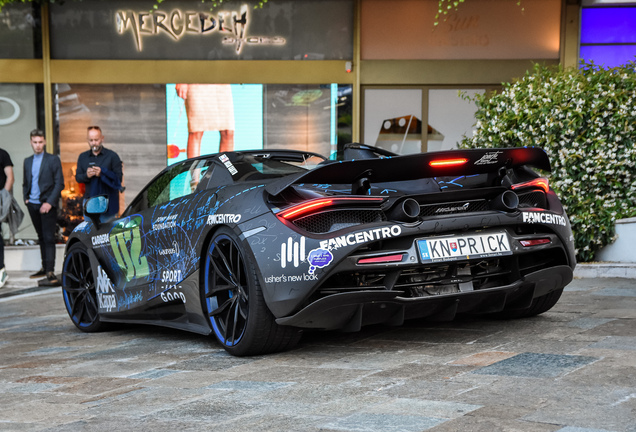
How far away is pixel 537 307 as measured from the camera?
17.2ft

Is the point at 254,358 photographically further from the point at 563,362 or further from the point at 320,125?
the point at 320,125

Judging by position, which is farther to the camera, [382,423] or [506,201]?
[506,201]

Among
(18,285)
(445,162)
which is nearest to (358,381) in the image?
(445,162)

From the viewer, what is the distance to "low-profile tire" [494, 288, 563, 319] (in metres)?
5.21

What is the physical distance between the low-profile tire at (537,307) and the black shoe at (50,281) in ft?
21.1

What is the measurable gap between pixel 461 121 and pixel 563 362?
29.8 ft

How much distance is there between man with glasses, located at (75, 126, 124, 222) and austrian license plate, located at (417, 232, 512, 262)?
6475mm

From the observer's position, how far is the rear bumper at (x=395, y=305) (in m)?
4.13

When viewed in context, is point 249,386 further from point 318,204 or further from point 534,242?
point 534,242

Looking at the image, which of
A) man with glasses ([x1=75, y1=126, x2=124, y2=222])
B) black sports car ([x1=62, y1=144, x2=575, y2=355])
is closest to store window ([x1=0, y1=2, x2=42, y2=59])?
man with glasses ([x1=75, y1=126, x2=124, y2=222])

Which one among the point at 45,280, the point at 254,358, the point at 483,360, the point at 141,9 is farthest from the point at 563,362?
the point at 141,9

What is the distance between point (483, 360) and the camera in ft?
13.1

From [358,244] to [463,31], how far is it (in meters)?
9.25

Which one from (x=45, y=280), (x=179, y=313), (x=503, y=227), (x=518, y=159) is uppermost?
(x=518, y=159)
